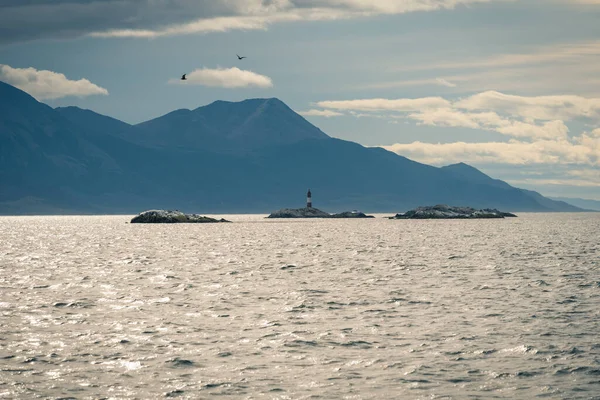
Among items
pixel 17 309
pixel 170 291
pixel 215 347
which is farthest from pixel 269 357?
pixel 170 291

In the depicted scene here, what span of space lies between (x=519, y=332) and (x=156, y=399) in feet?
54.0

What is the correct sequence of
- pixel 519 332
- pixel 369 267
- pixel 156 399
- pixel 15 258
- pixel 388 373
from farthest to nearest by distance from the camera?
pixel 15 258, pixel 369 267, pixel 519 332, pixel 388 373, pixel 156 399

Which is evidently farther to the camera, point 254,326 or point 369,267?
point 369,267

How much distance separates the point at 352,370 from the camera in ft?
82.8

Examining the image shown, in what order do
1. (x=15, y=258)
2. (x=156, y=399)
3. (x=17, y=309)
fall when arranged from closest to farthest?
(x=156, y=399), (x=17, y=309), (x=15, y=258)

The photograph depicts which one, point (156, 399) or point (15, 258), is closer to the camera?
point (156, 399)

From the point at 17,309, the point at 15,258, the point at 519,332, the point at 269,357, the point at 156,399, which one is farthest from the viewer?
the point at 15,258

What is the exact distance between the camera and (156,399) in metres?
21.7

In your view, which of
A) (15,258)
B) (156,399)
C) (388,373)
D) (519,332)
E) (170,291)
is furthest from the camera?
(15,258)

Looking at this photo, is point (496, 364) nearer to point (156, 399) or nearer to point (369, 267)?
point (156, 399)

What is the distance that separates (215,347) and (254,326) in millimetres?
5035

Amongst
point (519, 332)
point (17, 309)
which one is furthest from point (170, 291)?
point (519, 332)

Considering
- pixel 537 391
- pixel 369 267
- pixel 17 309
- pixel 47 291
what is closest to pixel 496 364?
pixel 537 391

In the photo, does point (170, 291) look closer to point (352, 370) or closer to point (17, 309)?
point (17, 309)
